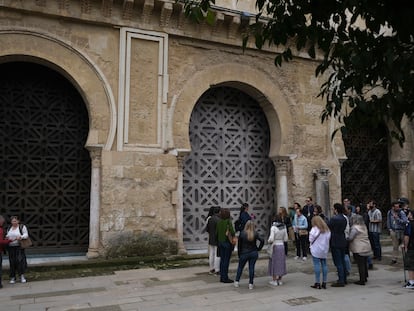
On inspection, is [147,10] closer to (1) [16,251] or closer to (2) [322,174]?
(1) [16,251]

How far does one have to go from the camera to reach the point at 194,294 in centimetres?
618

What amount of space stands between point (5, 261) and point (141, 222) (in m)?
3.08

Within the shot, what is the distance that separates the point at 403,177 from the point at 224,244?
864 cm

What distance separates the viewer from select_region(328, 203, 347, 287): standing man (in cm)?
674

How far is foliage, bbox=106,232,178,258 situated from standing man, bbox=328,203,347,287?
3.96m

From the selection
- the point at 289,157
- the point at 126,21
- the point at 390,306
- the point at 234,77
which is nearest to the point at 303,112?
the point at 289,157

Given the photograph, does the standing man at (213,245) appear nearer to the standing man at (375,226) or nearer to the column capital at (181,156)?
the column capital at (181,156)

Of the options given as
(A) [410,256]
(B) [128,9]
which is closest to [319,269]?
(A) [410,256]

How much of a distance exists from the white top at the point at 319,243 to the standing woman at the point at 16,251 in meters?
5.23

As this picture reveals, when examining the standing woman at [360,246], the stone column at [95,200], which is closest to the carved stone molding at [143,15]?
the stone column at [95,200]

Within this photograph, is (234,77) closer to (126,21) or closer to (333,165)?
(126,21)

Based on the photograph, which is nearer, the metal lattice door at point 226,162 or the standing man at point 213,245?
the standing man at point 213,245

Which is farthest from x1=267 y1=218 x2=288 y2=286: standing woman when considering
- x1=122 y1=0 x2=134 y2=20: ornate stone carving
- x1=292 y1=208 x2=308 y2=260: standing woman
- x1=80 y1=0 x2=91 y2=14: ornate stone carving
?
x1=80 y1=0 x2=91 y2=14: ornate stone carving

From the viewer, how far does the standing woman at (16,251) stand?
6992 mm
